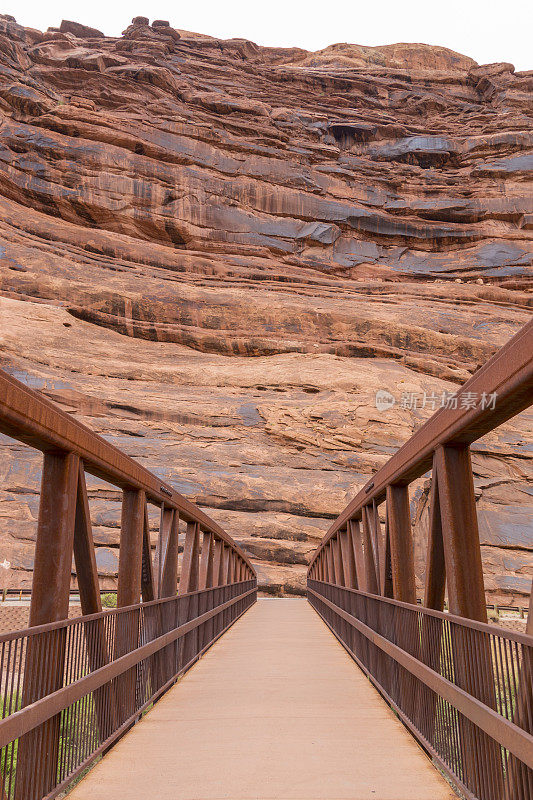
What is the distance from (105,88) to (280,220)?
1909 centimetres

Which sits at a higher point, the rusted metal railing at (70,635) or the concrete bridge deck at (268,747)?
the rusted metal railing at (70,635)

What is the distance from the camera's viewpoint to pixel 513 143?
61.2m

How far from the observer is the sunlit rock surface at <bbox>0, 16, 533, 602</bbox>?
3011 centimetres

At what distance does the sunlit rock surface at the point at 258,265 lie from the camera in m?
30.1

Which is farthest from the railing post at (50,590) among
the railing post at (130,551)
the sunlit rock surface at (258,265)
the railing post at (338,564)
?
the sunlit rock surface at (258,265)

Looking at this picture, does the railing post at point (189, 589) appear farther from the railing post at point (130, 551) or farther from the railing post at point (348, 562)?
the railing post at point (348, 562)

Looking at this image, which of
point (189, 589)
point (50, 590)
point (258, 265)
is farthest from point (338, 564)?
point (258, 265)

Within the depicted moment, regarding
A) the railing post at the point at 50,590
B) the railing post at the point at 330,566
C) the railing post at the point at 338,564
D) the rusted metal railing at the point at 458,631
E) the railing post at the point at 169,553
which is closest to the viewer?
the rusted metal railing at the point at 458,631

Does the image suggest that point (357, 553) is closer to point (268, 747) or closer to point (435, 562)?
point (435, 562)

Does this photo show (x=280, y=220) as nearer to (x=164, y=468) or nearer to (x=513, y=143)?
(x=513, y=143)

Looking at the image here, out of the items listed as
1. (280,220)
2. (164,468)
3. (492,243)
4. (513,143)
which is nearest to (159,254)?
(280,220)

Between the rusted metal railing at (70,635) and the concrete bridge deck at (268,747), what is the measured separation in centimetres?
24

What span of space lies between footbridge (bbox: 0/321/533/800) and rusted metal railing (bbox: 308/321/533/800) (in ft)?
0.05

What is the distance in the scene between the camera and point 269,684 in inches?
269
